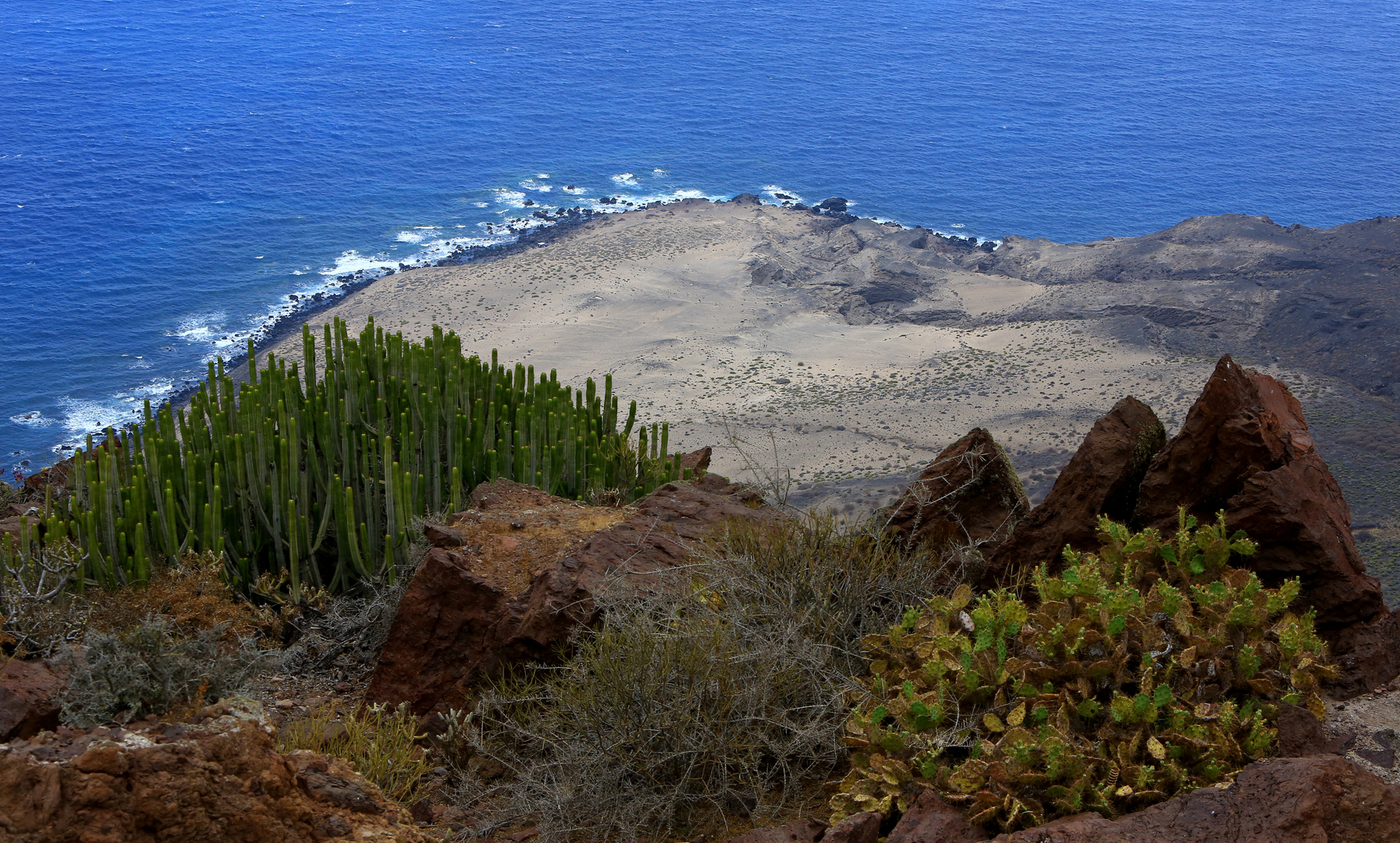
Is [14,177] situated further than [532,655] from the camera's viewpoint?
Yes

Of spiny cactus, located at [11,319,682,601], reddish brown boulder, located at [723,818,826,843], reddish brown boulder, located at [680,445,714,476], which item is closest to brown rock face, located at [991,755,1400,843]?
reddish brown boulder, located at [723,818,826,843]

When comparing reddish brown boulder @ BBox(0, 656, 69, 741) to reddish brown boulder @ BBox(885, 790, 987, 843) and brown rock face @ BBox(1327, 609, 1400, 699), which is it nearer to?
reddish brown boulder @ BBox(885, 790, 987, 843)

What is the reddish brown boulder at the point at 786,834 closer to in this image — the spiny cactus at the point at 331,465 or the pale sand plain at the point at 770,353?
the spiny cactus at the point at 331,465

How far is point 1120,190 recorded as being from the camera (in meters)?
59.4

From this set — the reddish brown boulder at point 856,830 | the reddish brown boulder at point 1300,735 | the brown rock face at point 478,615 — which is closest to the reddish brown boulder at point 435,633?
the brown rock face at point 478,615

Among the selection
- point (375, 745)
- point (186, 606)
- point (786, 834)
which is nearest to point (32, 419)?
point (186, 606)

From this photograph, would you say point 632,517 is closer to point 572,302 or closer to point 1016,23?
point 572,302

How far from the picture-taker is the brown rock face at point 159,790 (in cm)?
287

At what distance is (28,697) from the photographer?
4.22m

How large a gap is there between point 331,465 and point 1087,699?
6.11 metres

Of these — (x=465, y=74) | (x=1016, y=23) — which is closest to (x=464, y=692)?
(x=465, y=74)

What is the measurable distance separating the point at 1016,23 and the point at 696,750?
103m

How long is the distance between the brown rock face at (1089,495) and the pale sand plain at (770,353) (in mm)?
13280

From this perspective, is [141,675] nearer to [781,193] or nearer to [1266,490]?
[1266,490]
